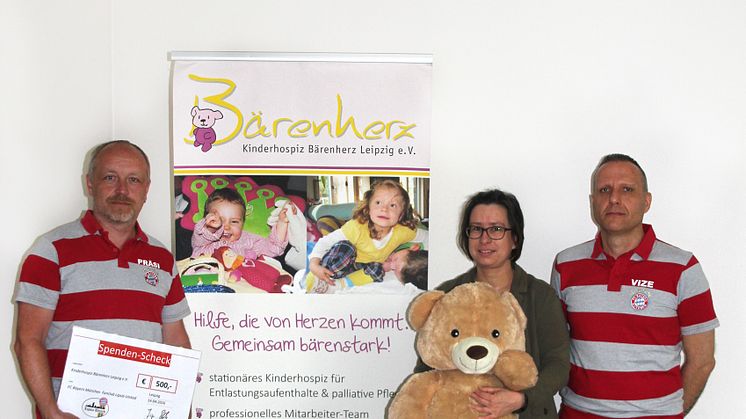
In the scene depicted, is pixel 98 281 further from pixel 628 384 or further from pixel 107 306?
pixel 628 384

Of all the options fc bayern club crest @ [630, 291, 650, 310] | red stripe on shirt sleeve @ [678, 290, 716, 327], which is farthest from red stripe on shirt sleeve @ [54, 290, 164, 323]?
red stripe on shirt sleeve @ [678, 290, 716, 327]

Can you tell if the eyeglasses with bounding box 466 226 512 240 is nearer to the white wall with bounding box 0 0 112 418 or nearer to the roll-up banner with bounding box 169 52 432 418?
the roll-up banner with bounding box 169 52 432 418

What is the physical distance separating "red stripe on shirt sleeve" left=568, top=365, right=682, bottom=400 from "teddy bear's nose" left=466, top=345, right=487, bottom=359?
55cm

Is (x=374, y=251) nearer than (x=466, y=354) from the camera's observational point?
No

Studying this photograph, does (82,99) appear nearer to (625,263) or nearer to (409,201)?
(409,201)

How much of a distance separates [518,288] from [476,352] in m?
0.38

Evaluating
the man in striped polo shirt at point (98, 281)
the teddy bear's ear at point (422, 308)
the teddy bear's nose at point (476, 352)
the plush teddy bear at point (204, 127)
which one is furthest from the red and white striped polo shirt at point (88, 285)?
the teddy bear's nose at point (476, 352)

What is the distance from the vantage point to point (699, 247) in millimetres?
3057

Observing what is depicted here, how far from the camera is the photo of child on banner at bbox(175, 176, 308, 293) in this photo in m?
2.96

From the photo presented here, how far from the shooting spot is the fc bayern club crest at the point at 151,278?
8.45ft

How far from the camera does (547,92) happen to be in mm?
3059

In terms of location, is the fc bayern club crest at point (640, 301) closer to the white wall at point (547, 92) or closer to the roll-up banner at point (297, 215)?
the white wall at point (547, 92)

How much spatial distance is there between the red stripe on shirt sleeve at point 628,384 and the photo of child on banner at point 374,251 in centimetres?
75

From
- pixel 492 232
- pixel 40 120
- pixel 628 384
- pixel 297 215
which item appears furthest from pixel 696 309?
pixel 40 120
